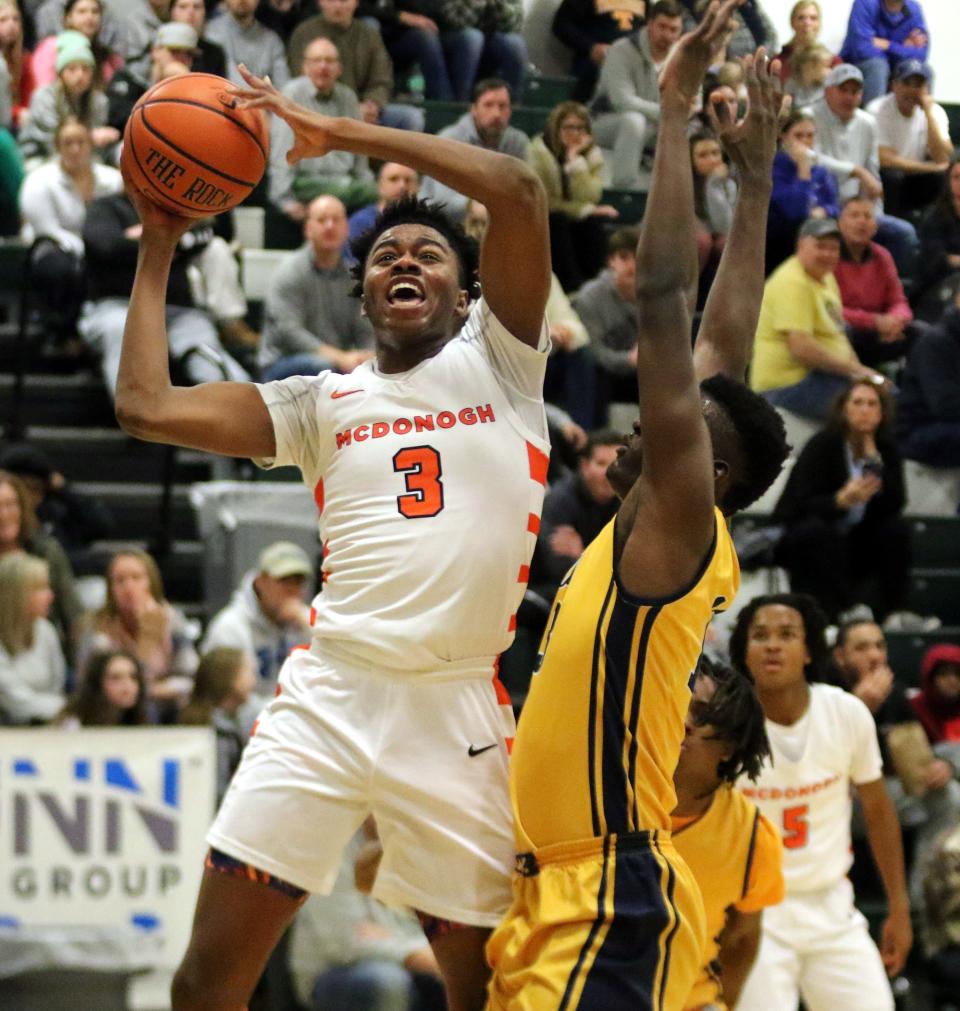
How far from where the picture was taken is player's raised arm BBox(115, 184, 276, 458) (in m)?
4.11

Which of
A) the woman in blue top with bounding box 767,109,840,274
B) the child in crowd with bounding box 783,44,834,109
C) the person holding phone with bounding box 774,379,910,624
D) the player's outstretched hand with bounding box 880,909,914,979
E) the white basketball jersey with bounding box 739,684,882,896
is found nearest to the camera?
the white basketball jersey with bounding box 739,684,882,896

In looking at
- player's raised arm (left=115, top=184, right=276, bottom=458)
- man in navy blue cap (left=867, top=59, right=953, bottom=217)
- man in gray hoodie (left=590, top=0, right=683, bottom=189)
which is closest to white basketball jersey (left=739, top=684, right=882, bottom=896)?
player's raised arm (left=115, top=184, right=276, bottom=458)

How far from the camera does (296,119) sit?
3877mm

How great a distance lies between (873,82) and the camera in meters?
13.3

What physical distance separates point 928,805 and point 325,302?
352cm

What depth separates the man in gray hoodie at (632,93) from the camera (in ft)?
40.1

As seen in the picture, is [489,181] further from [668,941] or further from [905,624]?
[905,624]

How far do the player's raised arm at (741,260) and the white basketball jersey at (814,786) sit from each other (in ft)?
8.06

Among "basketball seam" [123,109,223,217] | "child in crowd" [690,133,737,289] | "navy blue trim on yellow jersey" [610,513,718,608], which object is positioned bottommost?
"navy blue trim on yellow jersey" [610,513,718,608]

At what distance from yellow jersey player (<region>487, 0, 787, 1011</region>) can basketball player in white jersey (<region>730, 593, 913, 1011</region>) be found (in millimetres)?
2635

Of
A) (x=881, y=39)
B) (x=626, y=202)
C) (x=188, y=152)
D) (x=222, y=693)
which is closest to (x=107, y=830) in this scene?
(x=222, y=693)

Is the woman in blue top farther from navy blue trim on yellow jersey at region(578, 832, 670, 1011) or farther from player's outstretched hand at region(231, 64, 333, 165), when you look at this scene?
navy blue trim on yellow jersey at region(578, 832, 670, 1011)

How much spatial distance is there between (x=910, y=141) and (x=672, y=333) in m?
9.97

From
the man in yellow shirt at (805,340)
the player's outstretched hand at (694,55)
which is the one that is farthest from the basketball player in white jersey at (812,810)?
the man in yellow shirt at (805,340)
